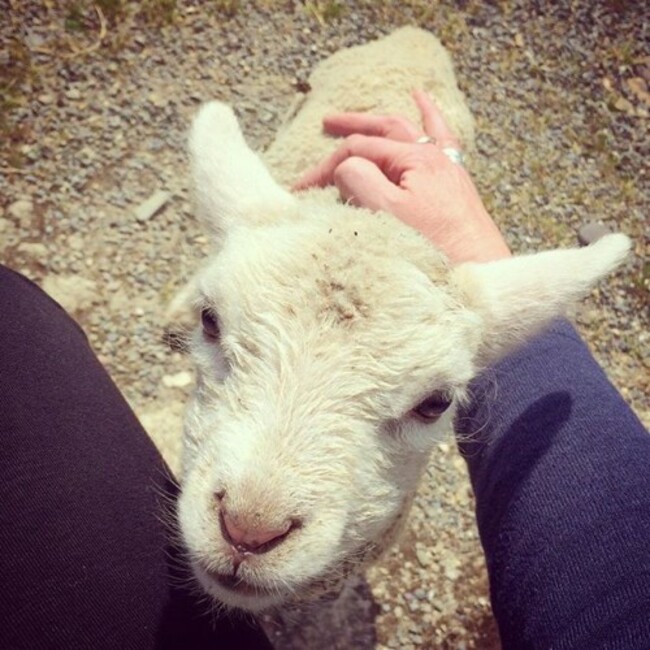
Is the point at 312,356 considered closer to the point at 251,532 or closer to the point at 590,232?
the point at 251,532

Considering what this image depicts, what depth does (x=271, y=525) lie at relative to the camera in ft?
5.42

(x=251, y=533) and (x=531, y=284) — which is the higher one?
(x=531, y=284)

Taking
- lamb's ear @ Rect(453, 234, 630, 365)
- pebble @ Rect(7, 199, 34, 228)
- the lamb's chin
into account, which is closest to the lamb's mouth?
the lamb's chin

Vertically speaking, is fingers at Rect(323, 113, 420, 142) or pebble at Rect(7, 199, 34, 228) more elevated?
fingers at Rect(323, 113, 420, 142)

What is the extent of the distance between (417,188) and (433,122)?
2.83ft

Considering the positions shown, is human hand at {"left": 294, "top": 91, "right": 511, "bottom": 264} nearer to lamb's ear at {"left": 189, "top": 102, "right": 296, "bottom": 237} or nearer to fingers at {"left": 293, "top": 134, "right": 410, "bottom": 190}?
fingers at {"left": 293, "top": 134, "right": 410, "bottom": 190}

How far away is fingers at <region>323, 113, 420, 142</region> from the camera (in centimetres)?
325

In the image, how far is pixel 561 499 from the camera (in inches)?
93.3

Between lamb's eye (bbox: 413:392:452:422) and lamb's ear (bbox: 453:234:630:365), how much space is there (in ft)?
1.30

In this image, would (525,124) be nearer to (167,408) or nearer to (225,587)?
(167,408)

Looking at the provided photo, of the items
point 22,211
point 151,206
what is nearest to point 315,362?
point 151,206

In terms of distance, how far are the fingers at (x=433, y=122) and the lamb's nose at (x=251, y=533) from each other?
2.46 m

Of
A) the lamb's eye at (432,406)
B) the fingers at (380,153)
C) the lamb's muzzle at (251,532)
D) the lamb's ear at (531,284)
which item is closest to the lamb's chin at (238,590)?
the lamb's muzzle at (251,532)

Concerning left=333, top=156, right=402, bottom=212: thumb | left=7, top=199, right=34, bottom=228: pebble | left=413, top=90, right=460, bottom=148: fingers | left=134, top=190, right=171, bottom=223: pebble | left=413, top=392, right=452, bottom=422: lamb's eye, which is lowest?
left=7, top=199, right=34, bottom=228: pebble
